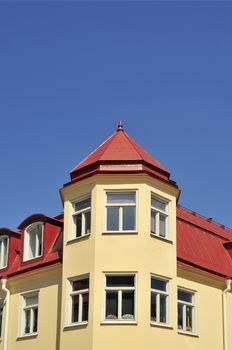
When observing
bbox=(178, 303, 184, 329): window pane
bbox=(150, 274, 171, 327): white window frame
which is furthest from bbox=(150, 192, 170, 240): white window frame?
bbox=(178, 303, 184, 329): window pane

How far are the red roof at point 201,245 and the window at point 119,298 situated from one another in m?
3.29

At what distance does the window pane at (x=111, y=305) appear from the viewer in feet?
76.2

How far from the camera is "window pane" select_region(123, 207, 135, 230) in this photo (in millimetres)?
24312

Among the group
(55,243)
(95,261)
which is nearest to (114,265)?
(95,261)

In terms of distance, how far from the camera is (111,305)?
76.7 feet

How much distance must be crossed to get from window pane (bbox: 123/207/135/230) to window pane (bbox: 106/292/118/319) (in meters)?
2.52

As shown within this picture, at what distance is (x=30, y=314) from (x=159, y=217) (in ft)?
23.2

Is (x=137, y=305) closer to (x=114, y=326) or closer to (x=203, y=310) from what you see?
(x=114, y=326)

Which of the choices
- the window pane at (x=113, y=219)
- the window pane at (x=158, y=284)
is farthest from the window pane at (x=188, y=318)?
the window pane at (x=113, y=219)

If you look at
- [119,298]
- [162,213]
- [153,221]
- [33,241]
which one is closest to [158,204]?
[162,213]

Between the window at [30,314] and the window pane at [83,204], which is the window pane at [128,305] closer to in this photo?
the window pane at [83,204]

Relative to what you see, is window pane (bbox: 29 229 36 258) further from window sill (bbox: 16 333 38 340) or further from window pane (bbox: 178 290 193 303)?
window pane (bbox: 178 290 193 303)

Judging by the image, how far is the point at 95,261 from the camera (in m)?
23.7

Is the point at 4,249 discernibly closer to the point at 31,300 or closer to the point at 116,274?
the point at 31,300
